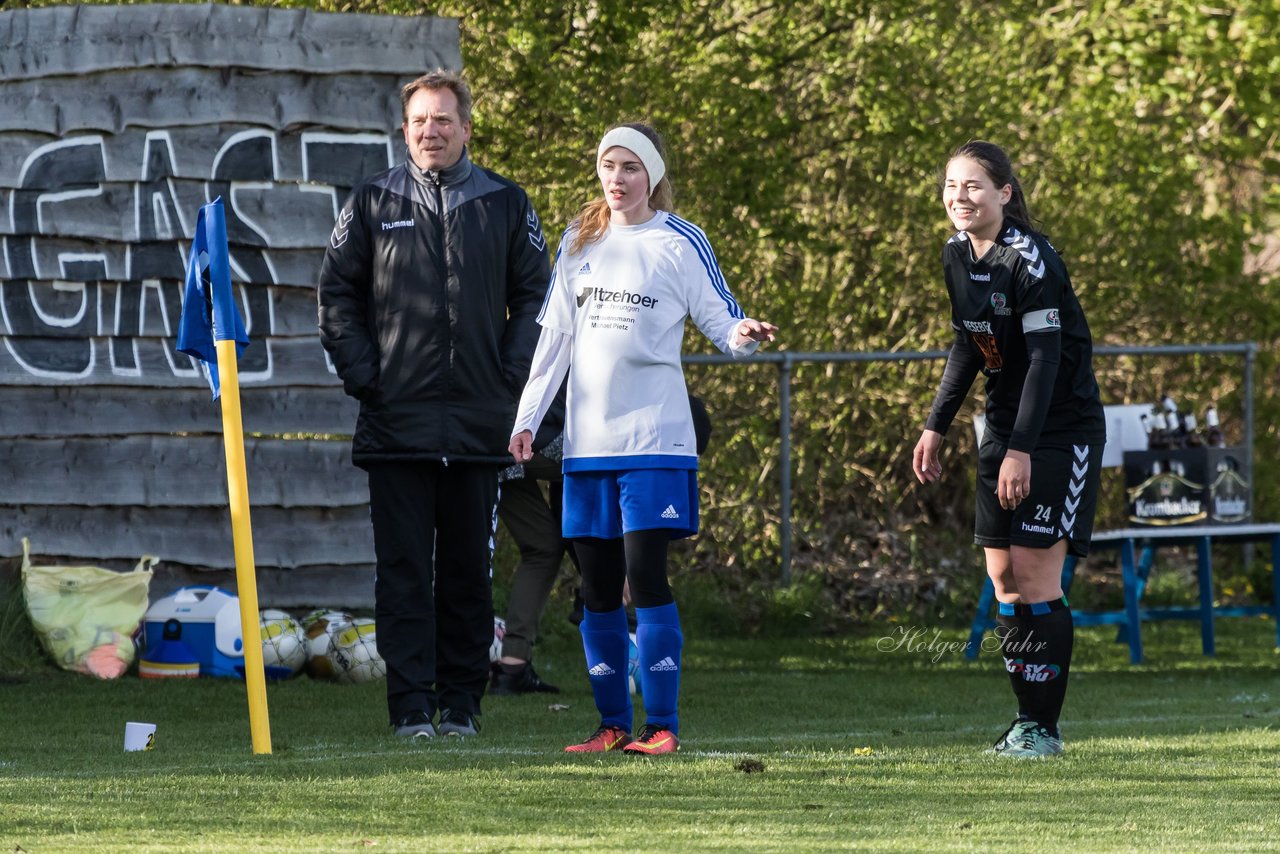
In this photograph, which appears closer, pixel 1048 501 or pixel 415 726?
pixel 1048 501

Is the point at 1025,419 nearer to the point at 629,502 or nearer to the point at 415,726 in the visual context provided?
the point at 629,502

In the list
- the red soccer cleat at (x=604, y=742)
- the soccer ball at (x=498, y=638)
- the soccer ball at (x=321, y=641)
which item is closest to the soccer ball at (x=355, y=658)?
the soccer ball at (x=321, y=641)

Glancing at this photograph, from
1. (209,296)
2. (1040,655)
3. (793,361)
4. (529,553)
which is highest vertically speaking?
(209,296)

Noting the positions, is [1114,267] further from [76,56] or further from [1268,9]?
[76,56]

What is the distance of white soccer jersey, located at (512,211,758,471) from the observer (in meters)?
5.66

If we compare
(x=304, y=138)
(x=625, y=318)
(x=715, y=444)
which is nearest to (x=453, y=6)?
(x=304, y=138)

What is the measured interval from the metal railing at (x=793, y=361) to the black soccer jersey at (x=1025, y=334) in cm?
482

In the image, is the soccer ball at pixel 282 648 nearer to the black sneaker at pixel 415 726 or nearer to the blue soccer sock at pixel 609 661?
the black sneaker at pixel 415 726

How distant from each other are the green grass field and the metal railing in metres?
2.48

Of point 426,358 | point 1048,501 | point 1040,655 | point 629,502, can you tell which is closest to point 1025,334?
point 1048,501

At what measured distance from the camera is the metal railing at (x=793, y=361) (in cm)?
1082

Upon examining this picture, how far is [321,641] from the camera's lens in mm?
8250

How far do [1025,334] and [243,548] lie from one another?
2.43m

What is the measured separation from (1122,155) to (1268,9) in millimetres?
1873
